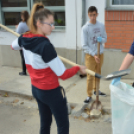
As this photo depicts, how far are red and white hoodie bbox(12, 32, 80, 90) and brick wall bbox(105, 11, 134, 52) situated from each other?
2991mm

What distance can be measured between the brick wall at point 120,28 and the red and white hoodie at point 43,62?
2.99m

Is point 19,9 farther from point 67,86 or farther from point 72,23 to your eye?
point 67,86

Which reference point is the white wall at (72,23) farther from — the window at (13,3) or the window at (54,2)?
the window at (13,3)

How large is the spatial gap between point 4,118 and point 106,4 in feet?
11.2

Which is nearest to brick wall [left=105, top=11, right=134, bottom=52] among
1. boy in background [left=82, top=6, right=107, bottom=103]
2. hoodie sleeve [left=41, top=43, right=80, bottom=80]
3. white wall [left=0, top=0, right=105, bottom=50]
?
white wall [left=0, top=0, right=105, bottom=50]

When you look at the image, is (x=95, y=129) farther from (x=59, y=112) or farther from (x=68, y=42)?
(x=68, y=42)

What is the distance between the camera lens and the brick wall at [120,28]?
4484 mm

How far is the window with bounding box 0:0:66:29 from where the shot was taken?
551 centimetres

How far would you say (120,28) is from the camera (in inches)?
180

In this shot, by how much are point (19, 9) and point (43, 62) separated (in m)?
4.71

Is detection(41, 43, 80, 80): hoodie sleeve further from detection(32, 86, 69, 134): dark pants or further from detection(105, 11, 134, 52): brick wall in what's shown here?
detection(105, 11, 134, 52): brick wall

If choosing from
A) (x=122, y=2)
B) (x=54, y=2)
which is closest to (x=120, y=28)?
(x=122, y=2)

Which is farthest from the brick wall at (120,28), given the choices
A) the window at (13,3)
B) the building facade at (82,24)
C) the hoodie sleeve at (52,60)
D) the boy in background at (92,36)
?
the hoodie sleeve at (52,60)

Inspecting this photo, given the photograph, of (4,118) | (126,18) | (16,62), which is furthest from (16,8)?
(4,118)
